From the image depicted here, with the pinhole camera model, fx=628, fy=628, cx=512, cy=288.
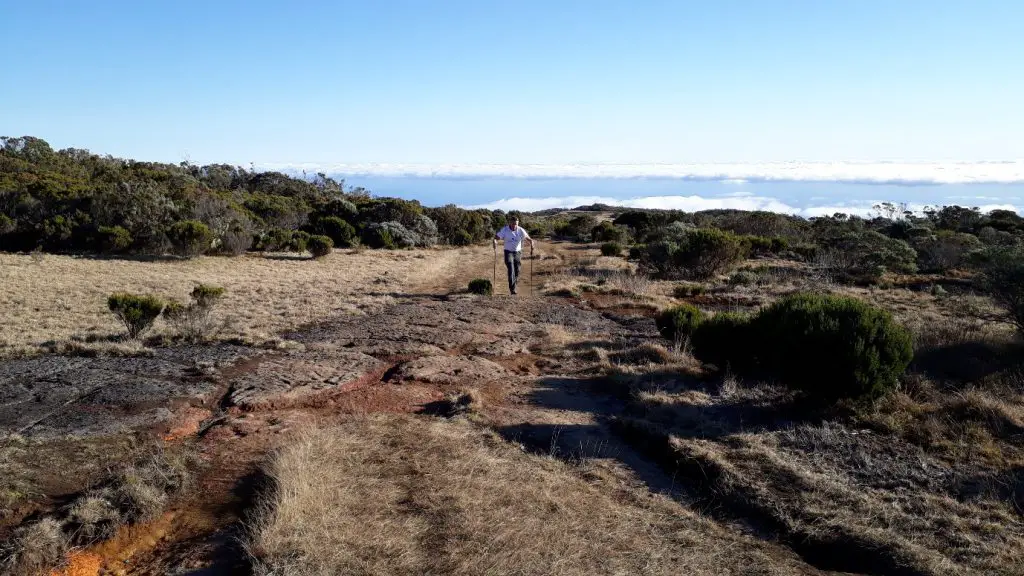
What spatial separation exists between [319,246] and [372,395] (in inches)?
609

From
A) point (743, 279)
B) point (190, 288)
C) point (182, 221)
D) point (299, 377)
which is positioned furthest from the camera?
point (182, 221)

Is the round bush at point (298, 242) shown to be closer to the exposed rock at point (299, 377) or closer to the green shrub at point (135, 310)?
the green shrub at point (135, 310)

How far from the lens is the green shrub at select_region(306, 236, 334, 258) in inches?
830

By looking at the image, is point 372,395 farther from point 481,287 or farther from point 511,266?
point 481,287

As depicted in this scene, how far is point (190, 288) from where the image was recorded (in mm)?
14297

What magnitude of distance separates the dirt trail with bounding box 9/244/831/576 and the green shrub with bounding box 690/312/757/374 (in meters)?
1.61

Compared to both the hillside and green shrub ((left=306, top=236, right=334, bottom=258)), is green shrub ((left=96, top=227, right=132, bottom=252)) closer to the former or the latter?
green shrub ((left=306, top=236, right=334, bottom=258))

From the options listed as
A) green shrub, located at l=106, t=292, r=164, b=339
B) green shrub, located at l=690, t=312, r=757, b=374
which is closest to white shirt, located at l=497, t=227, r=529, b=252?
green shrub, located at l=690, t=312, r=757, b=374

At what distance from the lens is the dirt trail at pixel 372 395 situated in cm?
396

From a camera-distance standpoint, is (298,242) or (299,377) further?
(298,242)

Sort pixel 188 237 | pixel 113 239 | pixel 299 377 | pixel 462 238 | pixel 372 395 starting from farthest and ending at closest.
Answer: pixel 462 238, pixel 113 239, pixel 188 237, pixel 299 377, pixel 372 395

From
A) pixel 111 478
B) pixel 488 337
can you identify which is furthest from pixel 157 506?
pixel 488 337

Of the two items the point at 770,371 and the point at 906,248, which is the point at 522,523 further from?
the point at 906,248

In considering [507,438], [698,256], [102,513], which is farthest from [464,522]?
[698,256]
